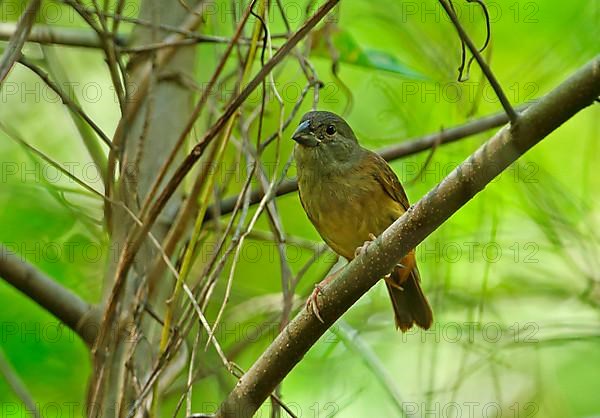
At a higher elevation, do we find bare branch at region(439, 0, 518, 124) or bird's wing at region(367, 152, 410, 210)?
bird's wing at region(367, 152, 410, 210)

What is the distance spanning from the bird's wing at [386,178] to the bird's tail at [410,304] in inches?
20.2

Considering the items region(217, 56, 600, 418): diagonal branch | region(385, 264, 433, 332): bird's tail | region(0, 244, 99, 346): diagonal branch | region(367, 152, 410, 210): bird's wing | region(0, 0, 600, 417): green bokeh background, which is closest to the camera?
region(217, 56, 600, 418): diagonal branch


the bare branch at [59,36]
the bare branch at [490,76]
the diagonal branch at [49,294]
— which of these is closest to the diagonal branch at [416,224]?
the bare branch at [490,76]

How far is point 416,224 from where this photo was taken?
80.5 inches

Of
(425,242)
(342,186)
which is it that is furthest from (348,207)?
(425,242)

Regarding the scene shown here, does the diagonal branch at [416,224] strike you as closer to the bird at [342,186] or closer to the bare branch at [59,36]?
the bird at [342,186]

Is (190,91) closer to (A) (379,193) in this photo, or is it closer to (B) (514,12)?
(A) (379,193)

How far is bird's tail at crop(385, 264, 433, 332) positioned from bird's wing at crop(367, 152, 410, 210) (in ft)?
1.68

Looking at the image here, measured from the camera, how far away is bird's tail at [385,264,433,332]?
4.12 metres

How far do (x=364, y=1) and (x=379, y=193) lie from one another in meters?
1.95

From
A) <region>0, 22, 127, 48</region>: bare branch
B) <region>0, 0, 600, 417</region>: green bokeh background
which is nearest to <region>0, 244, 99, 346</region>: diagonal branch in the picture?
<region>0, 0, 600, 417</region>: green bokeh background

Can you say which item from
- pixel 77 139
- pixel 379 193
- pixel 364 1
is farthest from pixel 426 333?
pixel 77 139

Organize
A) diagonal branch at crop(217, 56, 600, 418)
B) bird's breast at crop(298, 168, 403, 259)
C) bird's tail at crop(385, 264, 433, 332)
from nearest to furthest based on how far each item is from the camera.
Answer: diagonal branch at crop(217, 56, 600, 418), bird's breast at crop(298, 168, 403, 259), bird's tail at crop(385, 264, 433, 332)

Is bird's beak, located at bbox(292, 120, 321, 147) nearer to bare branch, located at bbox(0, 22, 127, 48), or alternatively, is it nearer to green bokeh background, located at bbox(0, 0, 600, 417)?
green bokeh background, located at bbox(0, 0, 600, 417)
